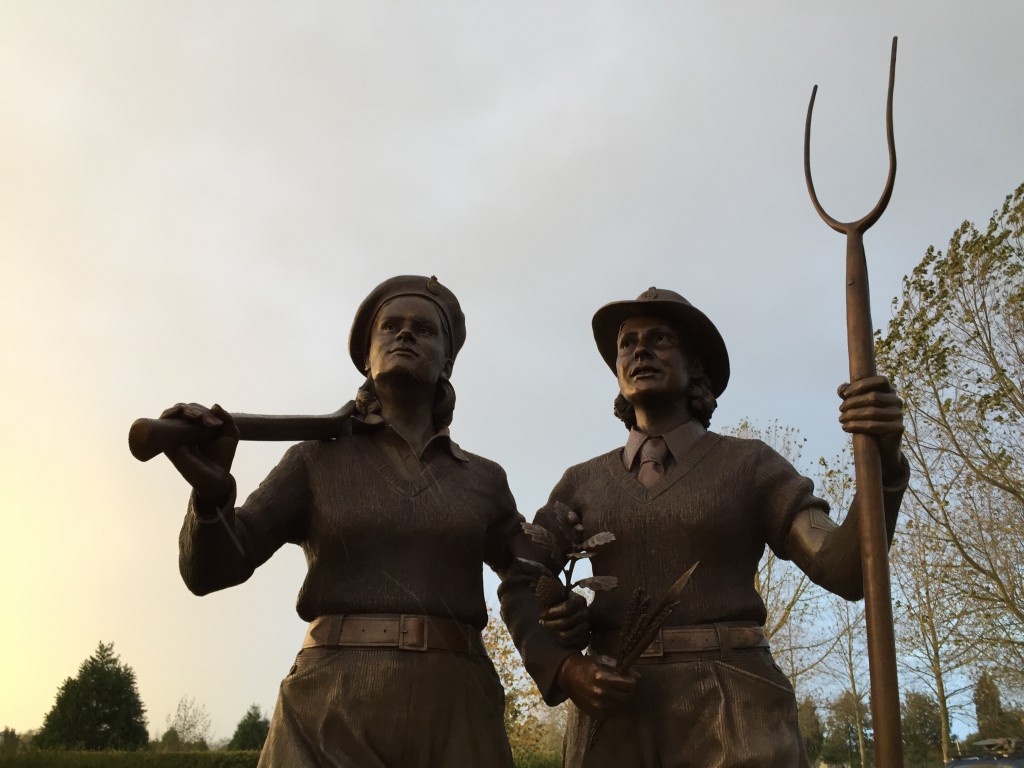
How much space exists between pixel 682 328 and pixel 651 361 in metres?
0.27

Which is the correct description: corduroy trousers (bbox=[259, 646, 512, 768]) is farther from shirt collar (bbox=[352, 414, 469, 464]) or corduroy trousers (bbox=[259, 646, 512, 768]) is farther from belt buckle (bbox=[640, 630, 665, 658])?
shirt collar (bbox=[352, 414, 469, 464])

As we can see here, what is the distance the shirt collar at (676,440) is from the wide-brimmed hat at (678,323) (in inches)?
12.1

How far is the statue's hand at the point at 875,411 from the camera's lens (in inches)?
124

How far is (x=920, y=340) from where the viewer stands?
15656mm

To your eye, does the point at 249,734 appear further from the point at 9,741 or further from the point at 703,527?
the point at 703,527

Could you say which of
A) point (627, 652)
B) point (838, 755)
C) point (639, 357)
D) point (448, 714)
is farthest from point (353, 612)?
point (838, 755)

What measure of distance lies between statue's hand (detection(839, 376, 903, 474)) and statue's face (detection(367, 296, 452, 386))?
5.72 ft

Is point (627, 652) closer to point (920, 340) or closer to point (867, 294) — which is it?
point (867, 294)

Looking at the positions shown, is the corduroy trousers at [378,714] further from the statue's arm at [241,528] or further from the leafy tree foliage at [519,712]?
the leafy tree foliage at [519,712]

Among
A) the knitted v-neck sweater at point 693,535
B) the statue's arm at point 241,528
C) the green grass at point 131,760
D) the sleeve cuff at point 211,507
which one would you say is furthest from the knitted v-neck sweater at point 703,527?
the green grass at point 131,760

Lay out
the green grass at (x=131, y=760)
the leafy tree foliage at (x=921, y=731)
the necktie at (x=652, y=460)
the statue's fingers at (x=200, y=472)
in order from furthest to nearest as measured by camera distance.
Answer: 1. the leafy tree foliage at (x=921, y=731)
2. the green grass at (x=131, y=760)
3. the necktie at (x=652, y=460)
4. the statue's fingers at (x=200, y=472)

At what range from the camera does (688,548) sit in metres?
3.76

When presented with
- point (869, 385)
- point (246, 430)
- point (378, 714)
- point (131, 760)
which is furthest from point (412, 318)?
point (131, 760)

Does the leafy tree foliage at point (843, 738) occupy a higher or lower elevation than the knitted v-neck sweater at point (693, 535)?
higher
